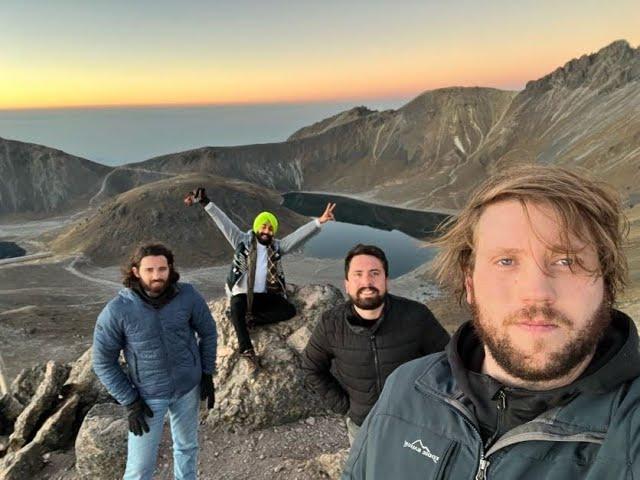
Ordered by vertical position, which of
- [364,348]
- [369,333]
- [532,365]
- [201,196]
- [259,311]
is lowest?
[259,311]

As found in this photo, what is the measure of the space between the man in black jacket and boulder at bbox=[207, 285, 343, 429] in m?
4.31

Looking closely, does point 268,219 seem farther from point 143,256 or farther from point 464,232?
point 464,232

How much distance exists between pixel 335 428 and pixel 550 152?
389ft

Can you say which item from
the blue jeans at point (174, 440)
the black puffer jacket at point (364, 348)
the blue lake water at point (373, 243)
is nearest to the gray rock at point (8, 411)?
the blue jeans at point (174, 440)

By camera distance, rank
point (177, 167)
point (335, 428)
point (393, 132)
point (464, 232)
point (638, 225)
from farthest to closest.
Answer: point (393, 132), point (177, 167), point (638, 225), point (335, 428), point (464, 232)

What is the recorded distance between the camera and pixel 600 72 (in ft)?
424

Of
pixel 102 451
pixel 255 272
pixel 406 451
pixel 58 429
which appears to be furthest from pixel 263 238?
pixel 406 451

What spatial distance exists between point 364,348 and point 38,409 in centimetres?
777

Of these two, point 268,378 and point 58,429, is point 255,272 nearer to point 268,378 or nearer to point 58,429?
point 268,378

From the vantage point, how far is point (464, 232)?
2398 millimetres

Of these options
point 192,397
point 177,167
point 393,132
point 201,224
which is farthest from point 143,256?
point 393,132

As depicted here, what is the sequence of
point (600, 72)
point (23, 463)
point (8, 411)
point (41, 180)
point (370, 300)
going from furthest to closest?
point (600, 72), point (41, 180), point (8, 411), point (23, 463), point (370, 300)

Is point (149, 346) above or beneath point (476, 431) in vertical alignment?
beneath

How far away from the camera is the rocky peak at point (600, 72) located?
4675 inches
